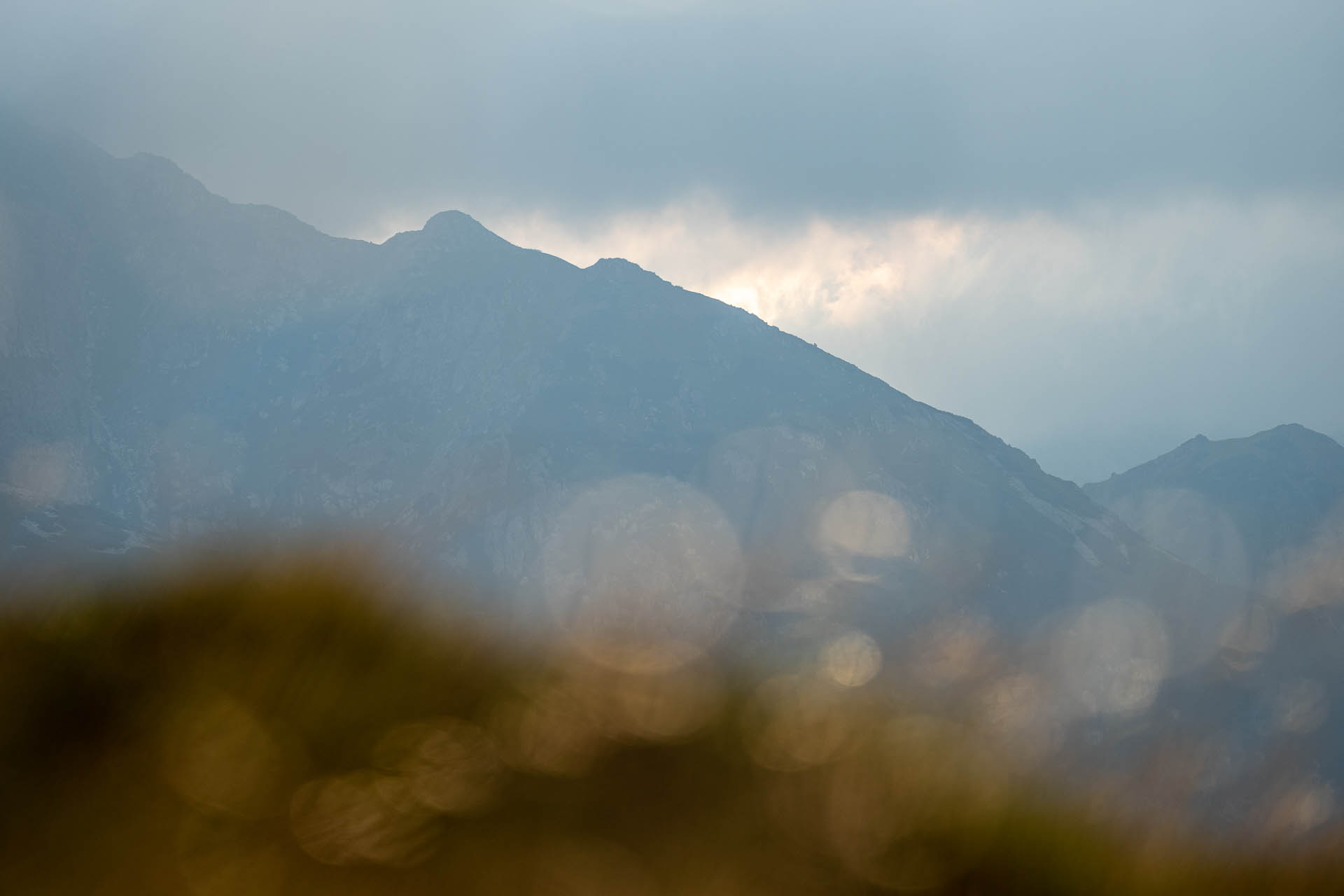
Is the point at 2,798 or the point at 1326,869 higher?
the point at 1326,869

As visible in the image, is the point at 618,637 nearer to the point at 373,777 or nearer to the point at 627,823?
the point at 627,823

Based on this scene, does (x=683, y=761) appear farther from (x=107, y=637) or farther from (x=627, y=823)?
(x=107, y=637)

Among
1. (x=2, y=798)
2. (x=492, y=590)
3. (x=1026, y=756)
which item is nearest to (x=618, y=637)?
(x=492, y=590)

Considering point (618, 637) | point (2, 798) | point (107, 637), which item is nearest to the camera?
point (2, 798)

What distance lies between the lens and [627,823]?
6258mm

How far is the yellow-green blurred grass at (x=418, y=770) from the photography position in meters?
5.56

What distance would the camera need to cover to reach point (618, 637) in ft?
28.7

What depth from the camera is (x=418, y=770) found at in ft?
19.4

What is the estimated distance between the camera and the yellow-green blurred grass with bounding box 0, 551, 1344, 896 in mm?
5559

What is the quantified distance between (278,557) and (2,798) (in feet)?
7.02

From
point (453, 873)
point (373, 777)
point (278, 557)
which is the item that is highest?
point (278, 557)

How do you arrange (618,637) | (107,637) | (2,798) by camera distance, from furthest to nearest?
(618,637)
(107,637)
(2,798)

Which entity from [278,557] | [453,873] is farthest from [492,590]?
[453,873]

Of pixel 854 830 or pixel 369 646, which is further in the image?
pixel 854 830
